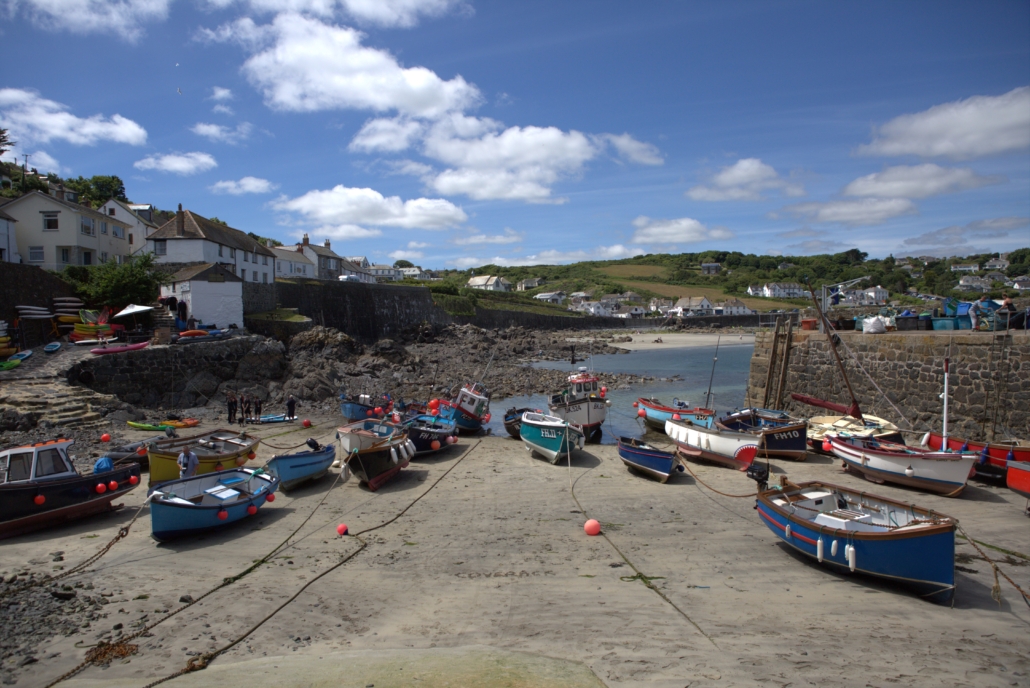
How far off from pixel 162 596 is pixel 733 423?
662 inches

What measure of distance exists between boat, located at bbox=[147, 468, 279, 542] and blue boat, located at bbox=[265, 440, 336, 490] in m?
0.59

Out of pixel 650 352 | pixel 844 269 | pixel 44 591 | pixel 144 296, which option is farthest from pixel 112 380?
pixel 844 269

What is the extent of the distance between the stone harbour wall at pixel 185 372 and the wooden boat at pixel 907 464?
23.8 metres

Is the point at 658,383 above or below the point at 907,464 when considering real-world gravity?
below

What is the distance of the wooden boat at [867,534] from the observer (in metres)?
8.45

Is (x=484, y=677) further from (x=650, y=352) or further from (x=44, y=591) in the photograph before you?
(x=650, y=352)

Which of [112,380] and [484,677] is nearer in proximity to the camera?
[484,677]

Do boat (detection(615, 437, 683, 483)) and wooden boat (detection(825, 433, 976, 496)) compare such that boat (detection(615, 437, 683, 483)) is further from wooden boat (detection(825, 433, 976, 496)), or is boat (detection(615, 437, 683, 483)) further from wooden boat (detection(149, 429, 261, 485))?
wooden boat (detection(149, 429, 261, 485))

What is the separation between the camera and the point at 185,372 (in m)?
26.5

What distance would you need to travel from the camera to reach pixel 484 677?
602 cm

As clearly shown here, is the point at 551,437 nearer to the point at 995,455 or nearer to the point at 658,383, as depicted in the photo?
the point at 995,455

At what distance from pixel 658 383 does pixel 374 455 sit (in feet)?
85.8

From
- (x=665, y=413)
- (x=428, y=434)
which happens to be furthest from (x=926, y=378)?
(x=428, y=434)

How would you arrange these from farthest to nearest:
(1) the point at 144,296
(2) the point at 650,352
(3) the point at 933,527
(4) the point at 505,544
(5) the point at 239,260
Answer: (2) the point at 650,352 → (5) the point at 239,260 → (1) the point at 144,296 → (4) the point at 505,544 → (3) the point at 933,527
